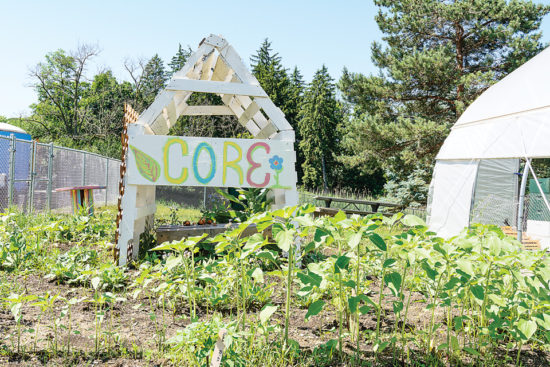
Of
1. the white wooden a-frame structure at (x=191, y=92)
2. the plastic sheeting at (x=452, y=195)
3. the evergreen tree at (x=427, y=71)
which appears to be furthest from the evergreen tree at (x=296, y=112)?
the white wooden a-frame structure at (x=191, y=92)

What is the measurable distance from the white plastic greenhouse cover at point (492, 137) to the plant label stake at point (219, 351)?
5578 mm

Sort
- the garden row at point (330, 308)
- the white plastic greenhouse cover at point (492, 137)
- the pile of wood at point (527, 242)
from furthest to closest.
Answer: the pile of wood at point (527, 242), the white plastic greenhouse cover at point (492, 137), the garden row at point (330, 308)

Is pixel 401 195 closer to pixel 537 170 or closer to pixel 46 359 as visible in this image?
pixel 537 170

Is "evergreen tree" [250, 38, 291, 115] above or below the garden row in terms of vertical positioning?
above

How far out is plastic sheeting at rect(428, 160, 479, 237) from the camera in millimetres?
8086

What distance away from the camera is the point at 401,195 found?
1898 centimetres

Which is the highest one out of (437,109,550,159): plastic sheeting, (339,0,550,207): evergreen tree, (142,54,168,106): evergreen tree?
(142,54,168,106): evergreen tree

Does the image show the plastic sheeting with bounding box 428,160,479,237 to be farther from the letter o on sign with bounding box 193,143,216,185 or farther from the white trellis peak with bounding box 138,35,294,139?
the letter o on sign with bounding box 193,143,216,185

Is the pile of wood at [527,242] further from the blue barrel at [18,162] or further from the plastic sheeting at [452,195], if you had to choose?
the blue barrel at [18,162]

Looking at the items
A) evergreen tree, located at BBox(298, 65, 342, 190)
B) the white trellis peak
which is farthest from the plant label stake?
evergreen tree, located at BBox(298, 65, 342, 190)

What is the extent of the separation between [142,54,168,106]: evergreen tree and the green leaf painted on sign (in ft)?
93.4

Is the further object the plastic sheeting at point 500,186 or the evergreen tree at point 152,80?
the evergreen tree at point 152,80

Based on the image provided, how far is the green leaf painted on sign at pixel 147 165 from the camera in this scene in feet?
14.2

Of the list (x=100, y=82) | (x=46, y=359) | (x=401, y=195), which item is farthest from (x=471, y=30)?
(x=100, y=82)
